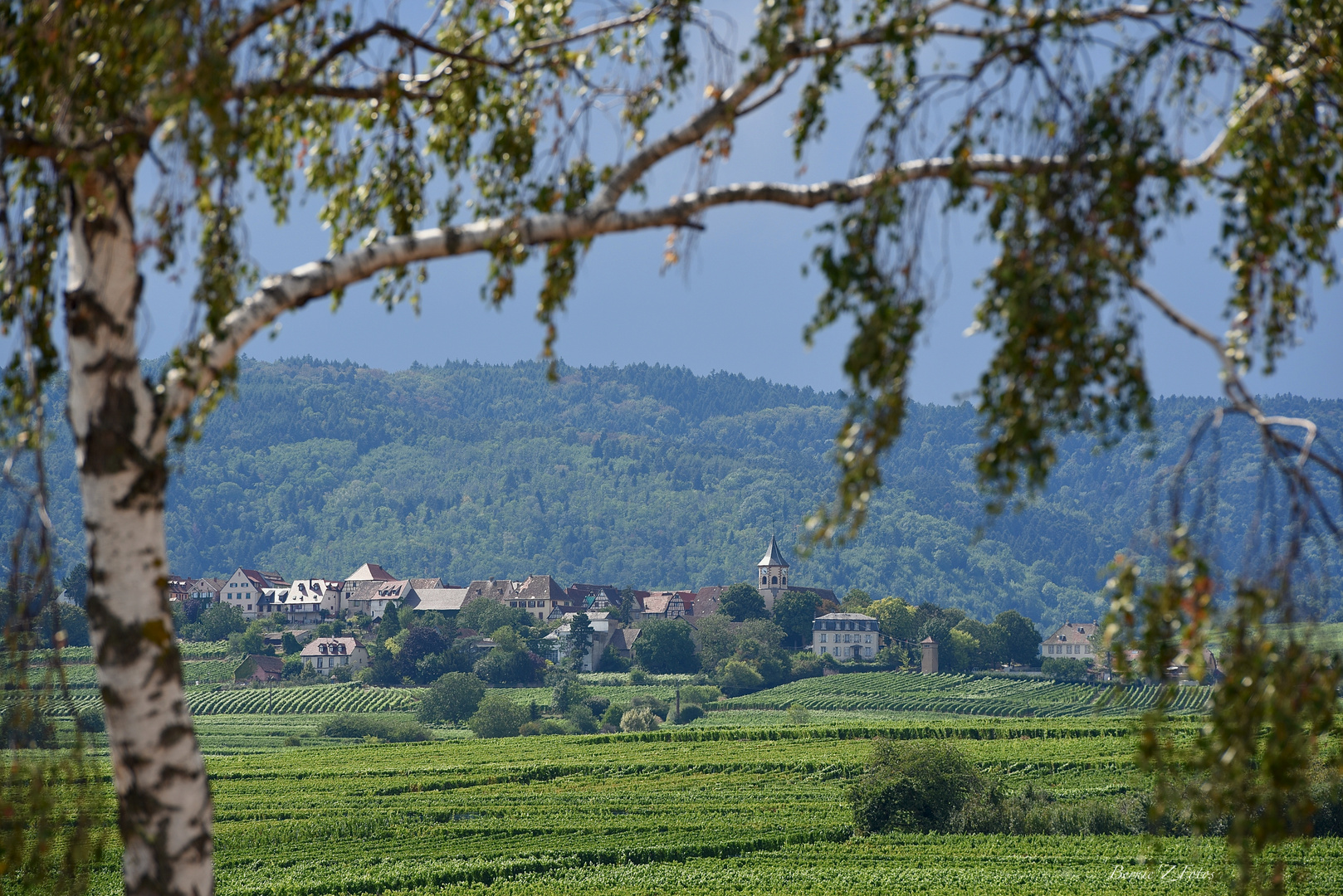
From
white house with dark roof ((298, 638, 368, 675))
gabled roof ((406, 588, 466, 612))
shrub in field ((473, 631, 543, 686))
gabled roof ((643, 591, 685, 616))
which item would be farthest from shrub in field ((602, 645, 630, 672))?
gabled roof ((643, 591, 685, 616))

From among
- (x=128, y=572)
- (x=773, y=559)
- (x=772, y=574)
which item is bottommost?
(x=772, y=574)

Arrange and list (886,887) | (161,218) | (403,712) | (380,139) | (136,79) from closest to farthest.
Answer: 1. (136,79)
2. (161,218)
3. (380,139)
4. (886,887)
5. (403,712)

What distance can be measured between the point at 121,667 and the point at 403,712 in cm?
10073

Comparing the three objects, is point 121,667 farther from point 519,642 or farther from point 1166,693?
point 519,642

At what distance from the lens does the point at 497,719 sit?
90.4 meters

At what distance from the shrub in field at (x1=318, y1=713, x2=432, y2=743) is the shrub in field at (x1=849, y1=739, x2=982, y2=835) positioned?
5402 cm

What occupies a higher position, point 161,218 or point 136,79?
point 136,79

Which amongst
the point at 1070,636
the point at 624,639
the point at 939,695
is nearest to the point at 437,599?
the point at 624,639

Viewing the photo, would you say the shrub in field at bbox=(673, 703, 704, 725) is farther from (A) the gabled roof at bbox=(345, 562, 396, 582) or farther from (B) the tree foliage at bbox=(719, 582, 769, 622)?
(A) the gabled roof at bbox=(345, 562, 396, 582)

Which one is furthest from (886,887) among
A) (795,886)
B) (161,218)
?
(161,218)

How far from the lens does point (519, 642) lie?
122 metres

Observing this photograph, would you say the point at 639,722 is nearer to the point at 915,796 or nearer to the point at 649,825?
the point at 649,825

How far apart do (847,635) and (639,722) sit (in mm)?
56113

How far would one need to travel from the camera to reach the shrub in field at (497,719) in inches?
3536
